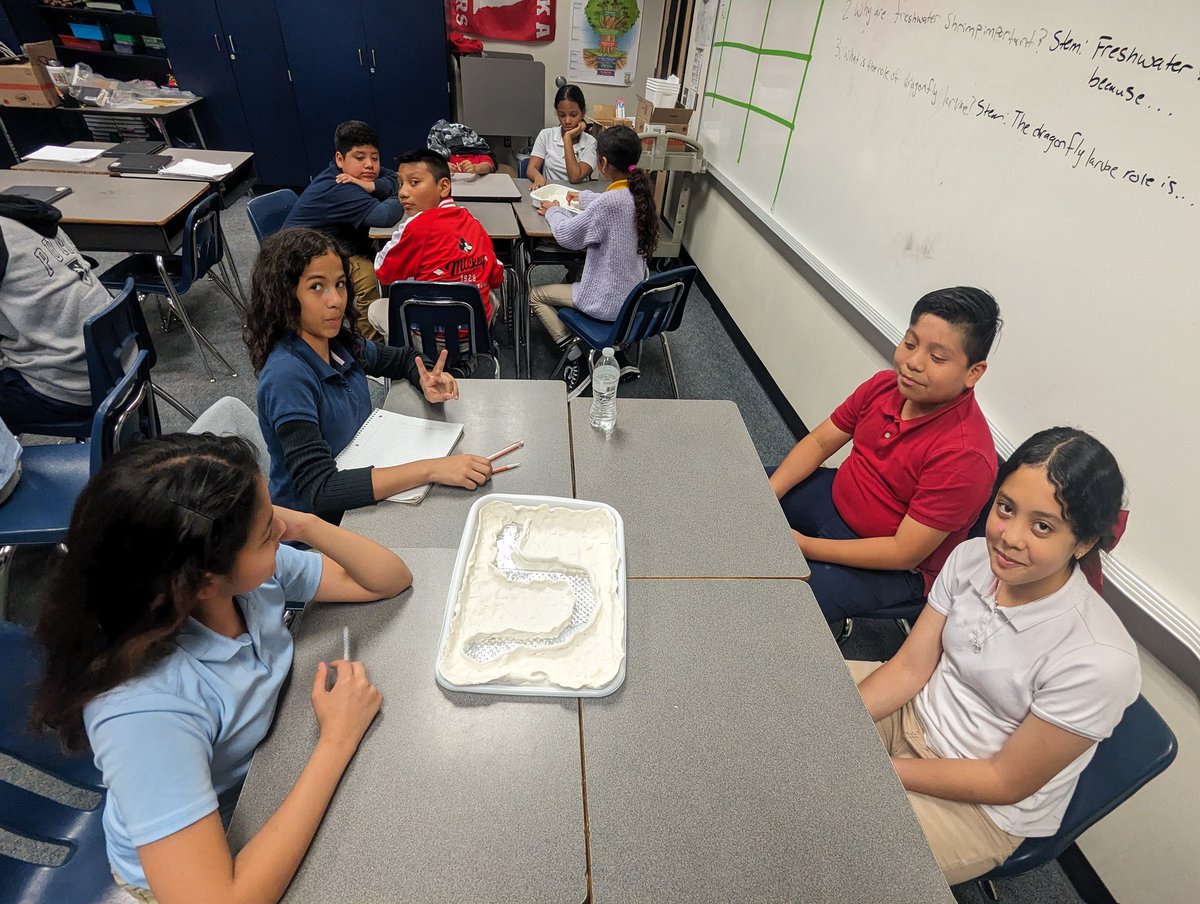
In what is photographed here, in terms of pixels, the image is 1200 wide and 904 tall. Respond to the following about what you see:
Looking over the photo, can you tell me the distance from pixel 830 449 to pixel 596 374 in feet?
2.51

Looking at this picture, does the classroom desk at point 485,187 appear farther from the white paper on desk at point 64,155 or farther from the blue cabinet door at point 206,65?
the blue cabinet door at point 206,65

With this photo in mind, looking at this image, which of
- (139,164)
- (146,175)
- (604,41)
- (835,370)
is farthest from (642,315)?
(604,41)

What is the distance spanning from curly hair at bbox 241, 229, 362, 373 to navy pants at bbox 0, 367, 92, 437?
1.09m

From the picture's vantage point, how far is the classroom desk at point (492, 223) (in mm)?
2740

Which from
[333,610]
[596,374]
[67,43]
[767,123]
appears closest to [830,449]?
[596,374]

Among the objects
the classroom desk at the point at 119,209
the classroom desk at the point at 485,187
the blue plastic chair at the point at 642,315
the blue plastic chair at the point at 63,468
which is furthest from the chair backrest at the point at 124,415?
the classroom desk at the point at 485,187

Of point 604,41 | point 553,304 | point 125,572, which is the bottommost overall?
point 553,304

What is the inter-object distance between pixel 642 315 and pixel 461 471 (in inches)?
58.0

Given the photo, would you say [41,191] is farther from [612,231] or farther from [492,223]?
[612,231]

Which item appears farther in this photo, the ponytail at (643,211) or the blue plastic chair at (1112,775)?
the ponytail at (643,211)

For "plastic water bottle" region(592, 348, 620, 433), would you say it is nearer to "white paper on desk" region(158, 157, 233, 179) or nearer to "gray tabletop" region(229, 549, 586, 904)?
"gray tabletop" region(229, 549, 586, 904)

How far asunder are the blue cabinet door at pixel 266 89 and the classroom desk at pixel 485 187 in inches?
99.7

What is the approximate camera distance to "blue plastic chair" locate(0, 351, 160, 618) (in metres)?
1.41

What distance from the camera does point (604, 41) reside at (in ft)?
16.4
